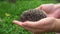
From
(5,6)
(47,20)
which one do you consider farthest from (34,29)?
(5,6)

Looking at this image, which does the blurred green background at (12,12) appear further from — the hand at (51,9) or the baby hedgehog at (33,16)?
the baby hedgehog at (33,16)

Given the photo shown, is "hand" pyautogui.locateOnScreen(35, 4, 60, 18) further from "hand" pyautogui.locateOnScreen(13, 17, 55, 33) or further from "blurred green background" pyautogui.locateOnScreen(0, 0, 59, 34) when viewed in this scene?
"blurred green background" pyautogui.locateOnScreen(0, 0, 59, 34)

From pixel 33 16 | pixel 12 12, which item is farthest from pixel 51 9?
pixel 12 12

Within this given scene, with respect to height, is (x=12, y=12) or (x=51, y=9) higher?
(x=51, y=9)

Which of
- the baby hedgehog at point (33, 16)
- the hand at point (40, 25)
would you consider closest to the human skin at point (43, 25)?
the hand at point (40, 25)

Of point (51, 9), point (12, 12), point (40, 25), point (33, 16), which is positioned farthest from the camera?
point (12, 12)

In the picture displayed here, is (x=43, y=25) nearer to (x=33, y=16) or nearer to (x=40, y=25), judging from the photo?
(x=40, y=25)

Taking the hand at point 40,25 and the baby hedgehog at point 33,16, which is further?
the baby hedgehog at point 33,16

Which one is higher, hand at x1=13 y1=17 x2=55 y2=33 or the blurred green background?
hand at x1=13 y1=17 x2=55 y2=33

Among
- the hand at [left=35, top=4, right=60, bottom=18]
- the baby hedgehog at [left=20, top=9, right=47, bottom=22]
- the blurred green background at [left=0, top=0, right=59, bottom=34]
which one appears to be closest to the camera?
the baby hedgehog at [left=20, top=9, right=47, bottom=22]

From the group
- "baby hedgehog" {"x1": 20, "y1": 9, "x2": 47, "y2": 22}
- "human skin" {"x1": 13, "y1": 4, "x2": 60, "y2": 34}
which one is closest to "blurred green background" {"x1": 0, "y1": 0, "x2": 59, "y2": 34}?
"baby hedgehog" {"x1": 20, "y1": 9, "x2": 47, "y2": 22}
